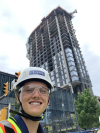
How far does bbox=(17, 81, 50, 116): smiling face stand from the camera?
5.13 ft

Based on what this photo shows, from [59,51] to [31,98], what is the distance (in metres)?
63.5

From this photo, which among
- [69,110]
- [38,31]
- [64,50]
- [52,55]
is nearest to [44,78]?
[69,110]

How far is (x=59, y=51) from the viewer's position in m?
64.1

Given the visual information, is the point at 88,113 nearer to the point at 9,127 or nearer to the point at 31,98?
the point at 31,98

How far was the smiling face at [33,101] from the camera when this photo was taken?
1565mm

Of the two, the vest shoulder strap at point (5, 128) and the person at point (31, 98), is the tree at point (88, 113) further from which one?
the vest shoulder strap at point (5, 128)

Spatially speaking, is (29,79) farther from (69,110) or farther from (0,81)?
(69,110)

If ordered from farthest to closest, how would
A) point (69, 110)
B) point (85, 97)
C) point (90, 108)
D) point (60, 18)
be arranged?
point (60, 18), point (69, 110), point (85, 97), point (90, 108)

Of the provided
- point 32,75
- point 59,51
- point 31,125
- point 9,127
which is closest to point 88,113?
point 31,125

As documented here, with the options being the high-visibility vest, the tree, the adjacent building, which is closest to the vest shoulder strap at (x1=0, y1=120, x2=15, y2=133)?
the high-visibility vest

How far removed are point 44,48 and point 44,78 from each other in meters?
77.6

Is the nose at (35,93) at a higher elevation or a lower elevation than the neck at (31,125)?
higher

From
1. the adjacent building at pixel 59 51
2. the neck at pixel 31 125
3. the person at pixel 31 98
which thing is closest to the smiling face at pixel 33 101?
the person at pixel 31 98

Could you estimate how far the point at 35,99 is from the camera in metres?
1.64
